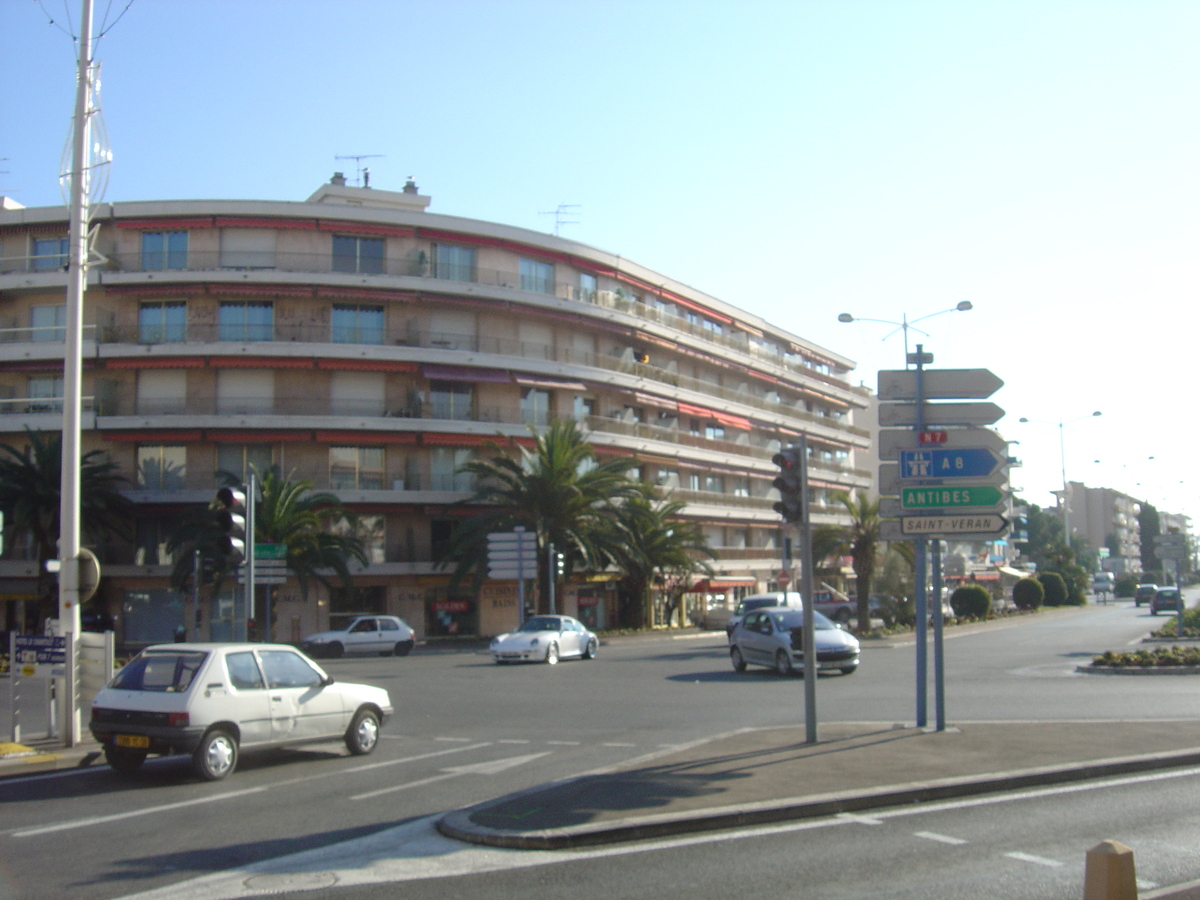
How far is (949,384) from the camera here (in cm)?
1374

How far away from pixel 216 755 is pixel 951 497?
28.9 feet

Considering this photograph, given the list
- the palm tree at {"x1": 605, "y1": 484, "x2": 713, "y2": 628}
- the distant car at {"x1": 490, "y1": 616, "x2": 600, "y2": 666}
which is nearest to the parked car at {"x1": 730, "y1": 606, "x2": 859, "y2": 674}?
the distant car at {"x1": 490, "y1": 616, "x2": 600, "y2": 666}

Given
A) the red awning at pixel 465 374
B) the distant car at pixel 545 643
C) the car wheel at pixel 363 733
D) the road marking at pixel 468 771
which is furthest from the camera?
the red awning at pixel 465 374

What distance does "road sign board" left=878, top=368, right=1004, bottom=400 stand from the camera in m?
13.6

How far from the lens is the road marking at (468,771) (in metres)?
10.4

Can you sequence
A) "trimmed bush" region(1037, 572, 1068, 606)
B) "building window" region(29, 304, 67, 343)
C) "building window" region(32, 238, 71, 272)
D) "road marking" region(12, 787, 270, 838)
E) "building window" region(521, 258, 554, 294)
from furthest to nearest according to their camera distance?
"trimmed bush" region(1037, 572, 1068, 606) → "building window" region(521, 258, 554, 294) → "building window" region(32, 238, 71, 272) → "building window" region(29, 304, 67, 343) → "road marking" region(12, 787, 270, 838)

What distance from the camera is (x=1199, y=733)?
1249cm

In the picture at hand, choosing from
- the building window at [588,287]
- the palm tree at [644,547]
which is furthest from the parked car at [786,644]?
the building window at [588,287]

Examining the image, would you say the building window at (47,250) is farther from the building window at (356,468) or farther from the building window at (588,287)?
the building window at (588,287)

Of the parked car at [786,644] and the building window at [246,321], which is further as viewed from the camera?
the building window at [246,321]

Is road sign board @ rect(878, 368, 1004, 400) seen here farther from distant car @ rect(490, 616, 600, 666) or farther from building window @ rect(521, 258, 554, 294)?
building window @ rect(521, 258, 554, 294)

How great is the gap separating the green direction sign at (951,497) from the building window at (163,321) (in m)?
38.2

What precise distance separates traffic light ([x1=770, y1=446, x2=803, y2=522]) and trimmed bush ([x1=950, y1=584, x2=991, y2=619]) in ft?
128

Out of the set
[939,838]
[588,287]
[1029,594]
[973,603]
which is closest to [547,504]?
[588,287]
